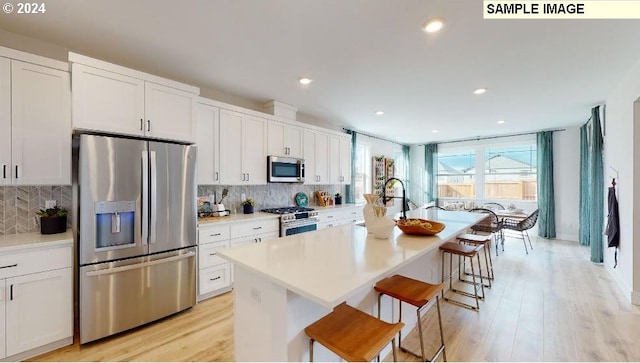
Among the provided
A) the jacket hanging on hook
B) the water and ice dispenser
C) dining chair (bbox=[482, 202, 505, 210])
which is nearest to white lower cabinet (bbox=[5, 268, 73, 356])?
the water and ice dispenser

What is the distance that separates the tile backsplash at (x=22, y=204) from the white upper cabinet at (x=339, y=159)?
3.78 m

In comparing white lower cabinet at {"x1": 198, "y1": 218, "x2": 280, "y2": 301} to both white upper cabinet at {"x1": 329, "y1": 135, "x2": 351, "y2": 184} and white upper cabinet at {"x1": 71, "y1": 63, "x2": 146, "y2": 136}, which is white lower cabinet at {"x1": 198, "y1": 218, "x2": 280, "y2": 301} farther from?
white upper cabinet at {"x1": 329, "y1": 135, "x2": 351, "y2": 184}

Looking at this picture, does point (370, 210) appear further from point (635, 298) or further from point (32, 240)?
point (635, 298)

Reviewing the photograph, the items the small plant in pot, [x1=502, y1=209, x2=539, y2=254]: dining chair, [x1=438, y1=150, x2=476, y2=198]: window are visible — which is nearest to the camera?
[x1=502, y1=209, x2=539, y2=254]: dining chair

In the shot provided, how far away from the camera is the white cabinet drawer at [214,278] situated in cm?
289

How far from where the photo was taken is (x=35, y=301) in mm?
1959

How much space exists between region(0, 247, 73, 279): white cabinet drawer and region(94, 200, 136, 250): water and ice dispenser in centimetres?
24

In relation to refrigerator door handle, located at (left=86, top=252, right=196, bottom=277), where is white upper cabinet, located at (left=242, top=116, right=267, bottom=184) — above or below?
above

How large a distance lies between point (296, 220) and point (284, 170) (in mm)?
826

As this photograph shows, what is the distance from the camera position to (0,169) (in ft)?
6.41

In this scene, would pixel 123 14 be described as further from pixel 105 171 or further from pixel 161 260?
pixel 161 260

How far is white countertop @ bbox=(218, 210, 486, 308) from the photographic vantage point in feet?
3.83

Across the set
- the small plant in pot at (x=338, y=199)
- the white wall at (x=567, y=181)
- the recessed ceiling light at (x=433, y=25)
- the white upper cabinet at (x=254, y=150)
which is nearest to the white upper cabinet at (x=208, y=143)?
the white upper cabinet at (x=254, y=150)

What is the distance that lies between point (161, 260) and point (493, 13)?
3432 millimetres
